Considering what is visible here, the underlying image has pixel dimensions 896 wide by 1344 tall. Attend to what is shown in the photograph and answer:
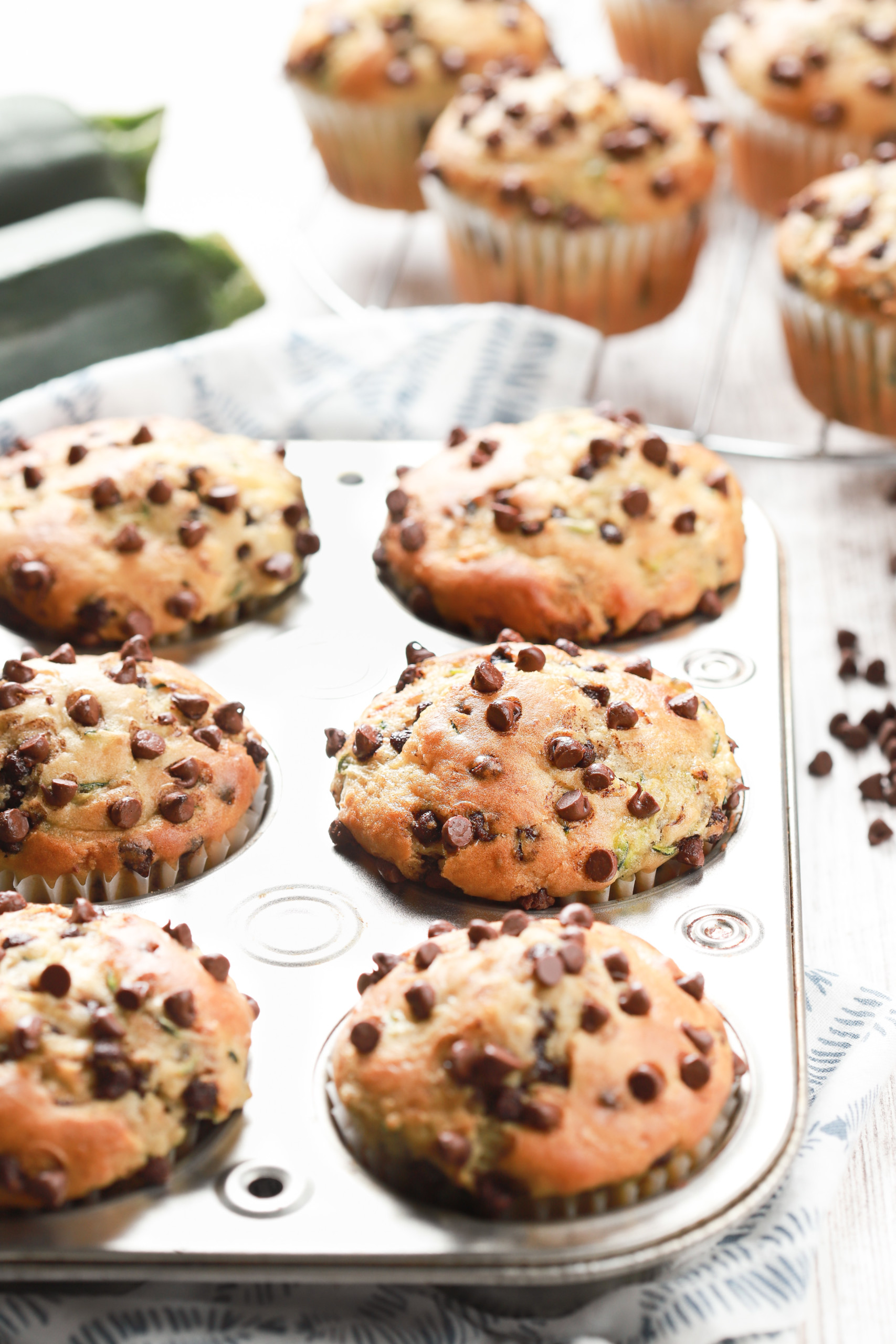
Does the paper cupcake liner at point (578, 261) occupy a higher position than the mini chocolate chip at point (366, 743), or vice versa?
the mini chocolate chip at point (366, 743)

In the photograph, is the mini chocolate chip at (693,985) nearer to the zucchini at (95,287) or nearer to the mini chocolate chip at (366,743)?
the mini chocolate chip at (366,743)

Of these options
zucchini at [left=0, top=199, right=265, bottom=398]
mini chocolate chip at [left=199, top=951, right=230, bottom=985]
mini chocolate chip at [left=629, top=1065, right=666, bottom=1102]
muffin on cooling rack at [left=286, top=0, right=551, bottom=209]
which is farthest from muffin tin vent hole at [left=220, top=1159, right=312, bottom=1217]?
muffin on cooling rack at [left=286, top=0, right=551, bottom=209]

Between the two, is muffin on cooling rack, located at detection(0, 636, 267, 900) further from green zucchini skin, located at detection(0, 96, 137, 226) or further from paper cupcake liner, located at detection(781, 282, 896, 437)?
paper cupcake liner, located at detection(781, 282, 896, 437)

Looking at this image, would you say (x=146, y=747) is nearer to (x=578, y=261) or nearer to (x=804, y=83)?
(x=578, y=261)

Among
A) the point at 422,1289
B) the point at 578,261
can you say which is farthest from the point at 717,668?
the point at 578,261

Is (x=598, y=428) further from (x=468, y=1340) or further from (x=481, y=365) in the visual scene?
(x=468, y=1340)

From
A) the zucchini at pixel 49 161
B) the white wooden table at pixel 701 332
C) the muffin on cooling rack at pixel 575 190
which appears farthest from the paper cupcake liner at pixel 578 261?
the zucchini at pixel 49 161

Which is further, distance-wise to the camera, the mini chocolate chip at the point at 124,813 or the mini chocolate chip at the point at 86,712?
the mini chocolate chip at the point at 86,712

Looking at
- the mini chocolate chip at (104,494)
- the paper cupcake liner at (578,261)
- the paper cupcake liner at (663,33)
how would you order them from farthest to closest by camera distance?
the paper cupcake liner at (663,33) → the paper cupcake liner at (578,261) → the mini chocolate chip at (104,494)

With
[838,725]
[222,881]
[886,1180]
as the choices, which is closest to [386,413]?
[838,725]
